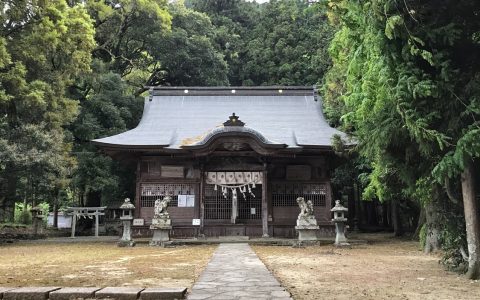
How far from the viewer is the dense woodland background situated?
222 inches

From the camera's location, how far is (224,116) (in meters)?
19.7

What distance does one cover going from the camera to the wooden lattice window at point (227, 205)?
17.5m

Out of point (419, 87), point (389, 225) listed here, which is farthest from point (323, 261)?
point (389, 225)

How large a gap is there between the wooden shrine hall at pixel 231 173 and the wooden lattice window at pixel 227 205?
0.04m

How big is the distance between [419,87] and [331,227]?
11775 millimetres

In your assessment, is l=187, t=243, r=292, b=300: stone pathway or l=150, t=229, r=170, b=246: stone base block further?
l=150, t=229, r=170, b=246: stone base block

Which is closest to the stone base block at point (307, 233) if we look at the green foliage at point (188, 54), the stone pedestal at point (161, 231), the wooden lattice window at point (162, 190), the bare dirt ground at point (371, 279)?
the bare dirt ground at point (371, 279)

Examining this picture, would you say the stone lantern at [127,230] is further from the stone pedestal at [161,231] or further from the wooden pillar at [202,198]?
the wooden pillar at [202,198]

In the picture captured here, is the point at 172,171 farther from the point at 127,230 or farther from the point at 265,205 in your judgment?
the point at 265,205

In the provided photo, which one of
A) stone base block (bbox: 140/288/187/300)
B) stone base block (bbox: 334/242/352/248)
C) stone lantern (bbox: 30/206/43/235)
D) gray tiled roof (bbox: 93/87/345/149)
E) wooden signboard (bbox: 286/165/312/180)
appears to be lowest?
stone base block (bbox: 334/242/352/248)

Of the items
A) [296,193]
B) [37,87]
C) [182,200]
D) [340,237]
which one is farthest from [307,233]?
[37,87]

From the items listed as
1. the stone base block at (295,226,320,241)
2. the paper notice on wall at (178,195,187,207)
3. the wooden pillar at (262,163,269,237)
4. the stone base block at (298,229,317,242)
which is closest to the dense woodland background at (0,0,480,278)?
the stone base block at (295,226,320,241)

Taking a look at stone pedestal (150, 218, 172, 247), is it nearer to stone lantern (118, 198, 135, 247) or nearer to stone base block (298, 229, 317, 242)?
stone lantern (118, 198, 135, 247)

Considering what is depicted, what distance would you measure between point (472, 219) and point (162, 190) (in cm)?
1242
